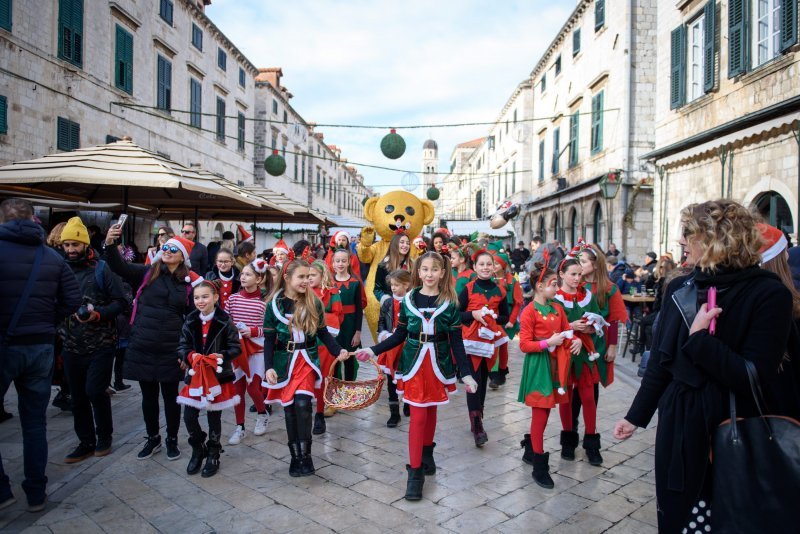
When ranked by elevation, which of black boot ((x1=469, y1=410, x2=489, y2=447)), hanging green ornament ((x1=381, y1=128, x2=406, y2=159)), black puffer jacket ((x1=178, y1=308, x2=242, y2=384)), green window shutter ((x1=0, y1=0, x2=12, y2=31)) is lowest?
black boot ((x1=469, y1=410, x2=489, y2=447))

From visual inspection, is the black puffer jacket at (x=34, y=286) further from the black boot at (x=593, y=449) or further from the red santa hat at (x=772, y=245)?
the red santa hat at (x=772, y=245)

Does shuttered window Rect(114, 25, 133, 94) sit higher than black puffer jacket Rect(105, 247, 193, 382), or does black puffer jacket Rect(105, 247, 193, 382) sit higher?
shuttered window Rect(114, 25, 133, 94)

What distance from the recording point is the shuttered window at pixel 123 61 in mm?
15250

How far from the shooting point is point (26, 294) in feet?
12.3

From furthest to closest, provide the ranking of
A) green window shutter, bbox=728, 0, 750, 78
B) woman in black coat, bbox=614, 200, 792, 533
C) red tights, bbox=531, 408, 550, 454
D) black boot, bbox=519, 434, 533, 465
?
green window shutter, bbox=728, 0, 750, 78
black boot, bbox=519, 434, 533, 465
red tights, bbox=531, 408, 550, 454
woman in black coat, bbox=614, 200, 792, 533

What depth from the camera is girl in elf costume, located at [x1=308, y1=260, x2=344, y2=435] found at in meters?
5.23

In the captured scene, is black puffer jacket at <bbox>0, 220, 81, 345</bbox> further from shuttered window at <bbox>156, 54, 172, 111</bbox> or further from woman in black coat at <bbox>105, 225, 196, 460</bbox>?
shuttered window at <bbox>156, 54, 172, 111</bbox>

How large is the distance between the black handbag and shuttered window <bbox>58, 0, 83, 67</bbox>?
1487 centimetres

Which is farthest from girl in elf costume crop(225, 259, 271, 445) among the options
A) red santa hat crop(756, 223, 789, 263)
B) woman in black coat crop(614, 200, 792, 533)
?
red santa hat crop(756, 223, 789, 263)

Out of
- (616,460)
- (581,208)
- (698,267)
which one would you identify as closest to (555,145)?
(581,208)

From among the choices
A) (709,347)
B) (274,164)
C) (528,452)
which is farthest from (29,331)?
(274,164)

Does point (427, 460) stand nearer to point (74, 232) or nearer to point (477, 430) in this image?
point (477, 430)

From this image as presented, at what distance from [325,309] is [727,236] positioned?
4038 millimetres

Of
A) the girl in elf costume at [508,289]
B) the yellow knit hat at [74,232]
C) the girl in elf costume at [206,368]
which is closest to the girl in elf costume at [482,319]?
the girl in elf costume at [508,289]
